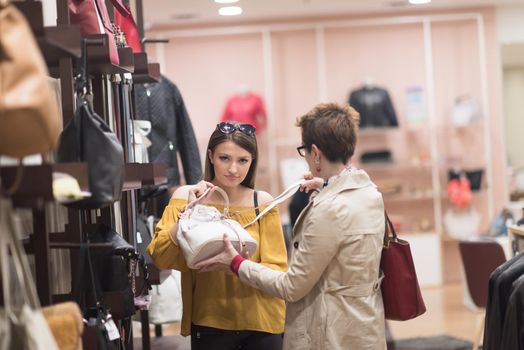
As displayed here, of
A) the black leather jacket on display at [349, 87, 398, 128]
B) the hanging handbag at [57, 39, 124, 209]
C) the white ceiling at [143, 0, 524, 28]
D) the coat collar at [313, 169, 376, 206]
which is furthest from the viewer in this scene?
the black leather jacket on display at [349, 87, 398, 128]

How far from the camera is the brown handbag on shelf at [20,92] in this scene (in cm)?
164

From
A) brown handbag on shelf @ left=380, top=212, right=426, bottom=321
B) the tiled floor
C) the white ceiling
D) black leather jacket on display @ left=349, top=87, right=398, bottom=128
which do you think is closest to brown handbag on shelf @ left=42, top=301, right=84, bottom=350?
brown handbag on shelf @ left=380, top=212, right=426, bottom=321

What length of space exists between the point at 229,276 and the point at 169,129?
2.15m

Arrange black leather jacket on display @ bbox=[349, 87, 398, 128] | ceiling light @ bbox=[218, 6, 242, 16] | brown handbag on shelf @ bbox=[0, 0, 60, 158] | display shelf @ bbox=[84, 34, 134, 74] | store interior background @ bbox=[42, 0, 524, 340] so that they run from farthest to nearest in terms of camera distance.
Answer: store interior background @ bbox=[42, 0, 524, 340]
black leather jacket on display @ bbox=[349, 87, 398, 128]
ceiling light @ bbox=[218, 6, 242, 16]
display shelf @ bbox=[84, 34, 134, 74]
brown handbag on shelf @ bbox=[0, 0, 60, 158]

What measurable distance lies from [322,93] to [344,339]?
22.4 feet

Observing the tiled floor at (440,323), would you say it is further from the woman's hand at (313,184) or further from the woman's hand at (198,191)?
the woman's hand at (198,191)

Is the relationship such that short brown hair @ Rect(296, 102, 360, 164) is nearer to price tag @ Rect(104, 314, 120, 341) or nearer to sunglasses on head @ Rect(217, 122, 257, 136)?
sunglasses on head @ Rect(217, 122, 257, 136)

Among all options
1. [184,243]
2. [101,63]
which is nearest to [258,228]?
[184,243]

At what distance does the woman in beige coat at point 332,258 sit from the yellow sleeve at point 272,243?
8.3 inches

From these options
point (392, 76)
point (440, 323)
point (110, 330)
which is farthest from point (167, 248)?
point (392, 76)

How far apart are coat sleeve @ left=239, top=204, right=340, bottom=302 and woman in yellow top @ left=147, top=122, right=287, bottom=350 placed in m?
0.27

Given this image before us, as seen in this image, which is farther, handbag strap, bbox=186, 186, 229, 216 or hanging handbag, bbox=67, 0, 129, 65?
handbag strap, bbox=186, 186, 229, 216

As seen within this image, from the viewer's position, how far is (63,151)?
2316 millimetres

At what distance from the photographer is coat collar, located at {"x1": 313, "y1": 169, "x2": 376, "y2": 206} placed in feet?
8.91
